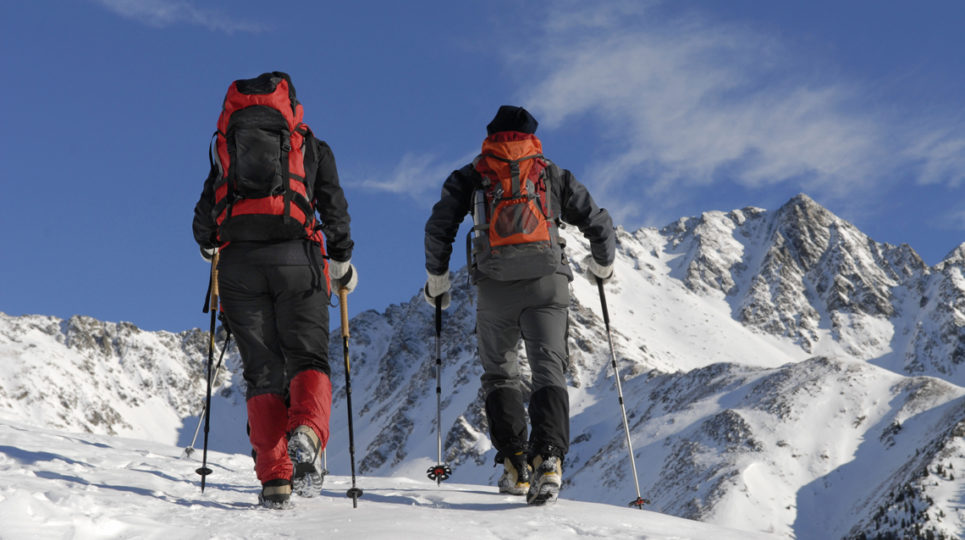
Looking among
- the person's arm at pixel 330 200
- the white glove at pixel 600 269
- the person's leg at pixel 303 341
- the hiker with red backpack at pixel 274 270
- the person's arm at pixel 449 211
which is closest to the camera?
the hiker with red backpack at pixel 274 270

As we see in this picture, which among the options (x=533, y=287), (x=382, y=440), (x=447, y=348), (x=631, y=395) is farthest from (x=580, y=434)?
(x=533, y=287)

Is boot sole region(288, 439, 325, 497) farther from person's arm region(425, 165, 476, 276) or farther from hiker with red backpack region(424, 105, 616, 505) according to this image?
person's arm region(425, 165, 476, 276)

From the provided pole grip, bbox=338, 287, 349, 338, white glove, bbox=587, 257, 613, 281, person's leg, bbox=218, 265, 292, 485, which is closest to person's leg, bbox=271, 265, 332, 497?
person's leg, bbox=218, 265, 292, 485

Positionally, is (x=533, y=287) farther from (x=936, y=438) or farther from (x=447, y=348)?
(x=447, y=348)

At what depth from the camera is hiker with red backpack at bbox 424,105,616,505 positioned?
6.84 m

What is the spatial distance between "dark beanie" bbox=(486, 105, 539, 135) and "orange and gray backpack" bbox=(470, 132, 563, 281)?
98 millimetres

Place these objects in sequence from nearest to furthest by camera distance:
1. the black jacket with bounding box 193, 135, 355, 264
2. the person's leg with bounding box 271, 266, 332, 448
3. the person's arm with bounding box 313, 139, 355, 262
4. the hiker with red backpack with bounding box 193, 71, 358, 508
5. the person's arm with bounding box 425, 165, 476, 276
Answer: the hiker with red backpack with bounding box 193, 71, 358, 508, the person's leg with bounding box 271, 266, 332, 448, the black jacket with bounding box 193, 135, 355, 264, the person's arm with bounding box 313, 139, 355, 262, the person's arm with bounding box 425, 165, 476, 276

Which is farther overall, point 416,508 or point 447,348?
point 447,348

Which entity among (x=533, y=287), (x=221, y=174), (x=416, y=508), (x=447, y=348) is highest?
(x=447, y=348)

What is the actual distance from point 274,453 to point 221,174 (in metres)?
2.16

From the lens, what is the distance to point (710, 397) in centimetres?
8706

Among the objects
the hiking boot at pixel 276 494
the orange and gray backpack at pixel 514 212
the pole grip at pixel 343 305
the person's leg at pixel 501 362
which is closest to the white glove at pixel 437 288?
the person's leg at pixel 501 362

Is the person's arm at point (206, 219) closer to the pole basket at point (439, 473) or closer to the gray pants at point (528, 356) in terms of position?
the gray pants at point (528, 356)

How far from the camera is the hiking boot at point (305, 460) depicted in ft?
19.8
